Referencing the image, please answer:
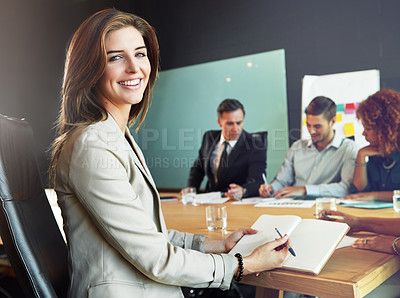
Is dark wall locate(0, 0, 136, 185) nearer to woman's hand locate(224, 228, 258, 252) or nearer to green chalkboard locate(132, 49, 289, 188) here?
green chalkboard locate(132, 49, 289, 188)

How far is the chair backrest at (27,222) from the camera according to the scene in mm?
1023

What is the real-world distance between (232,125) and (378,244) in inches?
109

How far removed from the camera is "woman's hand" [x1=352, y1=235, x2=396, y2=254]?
3.90 ft

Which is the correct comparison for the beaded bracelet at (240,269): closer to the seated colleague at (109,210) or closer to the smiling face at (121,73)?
the seated colleague at (109,210)

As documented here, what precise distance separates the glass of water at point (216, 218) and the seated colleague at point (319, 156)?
1824 millimetres

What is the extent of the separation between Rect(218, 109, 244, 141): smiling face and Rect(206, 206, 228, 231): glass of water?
7.54 ft

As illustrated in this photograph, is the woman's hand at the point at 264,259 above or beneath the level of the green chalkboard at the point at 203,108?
beneath

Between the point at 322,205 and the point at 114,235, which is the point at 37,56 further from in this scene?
the point at 114,235

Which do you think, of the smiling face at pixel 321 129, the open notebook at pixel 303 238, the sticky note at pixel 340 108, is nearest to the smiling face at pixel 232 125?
the smiling face at pixel 321 129

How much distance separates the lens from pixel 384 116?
3189 millimetres

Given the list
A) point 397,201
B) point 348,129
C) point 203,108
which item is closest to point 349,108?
point 348,129

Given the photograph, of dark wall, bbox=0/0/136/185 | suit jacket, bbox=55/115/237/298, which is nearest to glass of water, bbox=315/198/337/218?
suit jacket, bbox=55/115/237/298

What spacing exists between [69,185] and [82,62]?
1.27 ft

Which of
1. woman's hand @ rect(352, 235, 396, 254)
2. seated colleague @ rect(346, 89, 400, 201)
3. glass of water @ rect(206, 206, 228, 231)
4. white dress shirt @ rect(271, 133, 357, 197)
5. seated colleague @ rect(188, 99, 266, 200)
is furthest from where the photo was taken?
seated colleague @ rect(188, 99, 266, 200)
